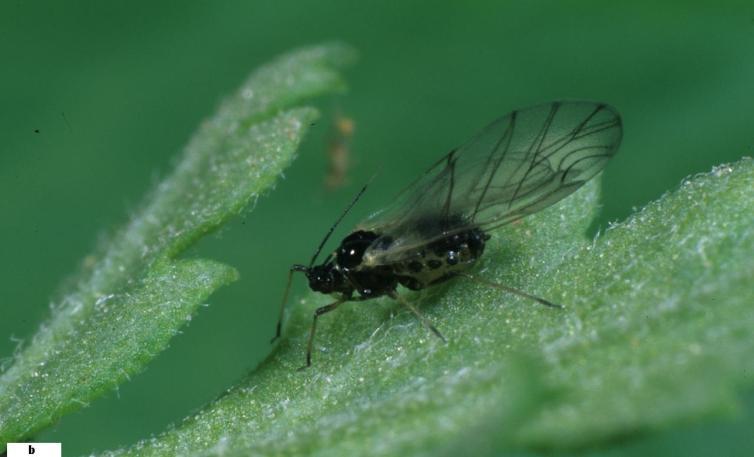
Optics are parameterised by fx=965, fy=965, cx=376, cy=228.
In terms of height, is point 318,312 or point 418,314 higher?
point 318,312

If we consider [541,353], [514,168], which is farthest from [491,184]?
[541,353]

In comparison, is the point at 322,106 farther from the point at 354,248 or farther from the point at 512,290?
the point at 512,290

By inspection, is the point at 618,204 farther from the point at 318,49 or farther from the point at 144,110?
the point at 144,110

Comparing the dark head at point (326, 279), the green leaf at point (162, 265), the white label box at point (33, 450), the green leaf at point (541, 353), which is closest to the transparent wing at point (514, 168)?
the green leaf at point (541, 353)

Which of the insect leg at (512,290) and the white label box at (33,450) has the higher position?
the insect leg at (512,290)

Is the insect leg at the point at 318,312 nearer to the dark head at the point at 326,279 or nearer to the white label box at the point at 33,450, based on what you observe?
the dark head at the point at 326,279

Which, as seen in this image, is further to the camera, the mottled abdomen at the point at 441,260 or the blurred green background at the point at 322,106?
the blurred green background at the point at 322,106

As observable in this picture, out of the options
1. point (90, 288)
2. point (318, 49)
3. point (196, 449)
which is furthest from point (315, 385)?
point (318, 49)
